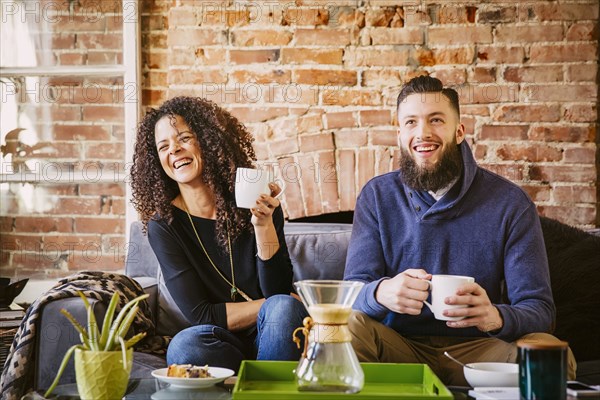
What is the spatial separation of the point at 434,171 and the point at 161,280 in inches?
39.6

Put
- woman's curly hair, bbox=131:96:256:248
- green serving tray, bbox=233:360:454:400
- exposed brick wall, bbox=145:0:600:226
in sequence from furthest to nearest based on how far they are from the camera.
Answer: exposed brick wall, bbox=145:0:600:226 → woman's curly hair, bbox=131:96:256:248 → green serving tray, bbox=233:360:454:400

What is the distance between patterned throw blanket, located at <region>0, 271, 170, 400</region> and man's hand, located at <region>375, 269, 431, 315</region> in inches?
31.1

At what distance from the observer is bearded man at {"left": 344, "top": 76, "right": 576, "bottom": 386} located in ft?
6.70

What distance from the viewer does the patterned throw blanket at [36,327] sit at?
2090 millimetres

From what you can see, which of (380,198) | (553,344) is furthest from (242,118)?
(553,344)

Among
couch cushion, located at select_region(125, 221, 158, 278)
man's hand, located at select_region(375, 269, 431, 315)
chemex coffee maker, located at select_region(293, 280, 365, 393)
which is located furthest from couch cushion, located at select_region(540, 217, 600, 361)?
couch cushion, located at select_region(125, 221, 158, 278)

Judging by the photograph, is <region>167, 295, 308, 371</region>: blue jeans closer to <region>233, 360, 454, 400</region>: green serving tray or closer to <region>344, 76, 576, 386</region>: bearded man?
<region>344, 76, 576, 386</region>: bearded man

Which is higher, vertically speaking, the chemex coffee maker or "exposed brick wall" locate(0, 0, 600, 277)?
"exposed brick wall" locate(0, 0, 600, 277)

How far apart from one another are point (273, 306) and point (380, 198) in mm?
510

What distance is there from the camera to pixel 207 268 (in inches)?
93.2

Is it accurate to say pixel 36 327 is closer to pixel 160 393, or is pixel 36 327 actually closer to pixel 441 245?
pixel 160 393

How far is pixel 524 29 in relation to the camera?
3039 mm

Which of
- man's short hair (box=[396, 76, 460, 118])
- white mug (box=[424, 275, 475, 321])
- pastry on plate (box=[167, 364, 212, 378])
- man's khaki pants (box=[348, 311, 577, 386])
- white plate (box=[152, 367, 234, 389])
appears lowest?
man's khaki pants (box=[348, 311, 577, 386])

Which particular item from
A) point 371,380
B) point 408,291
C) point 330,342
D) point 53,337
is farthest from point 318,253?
point 330,342
